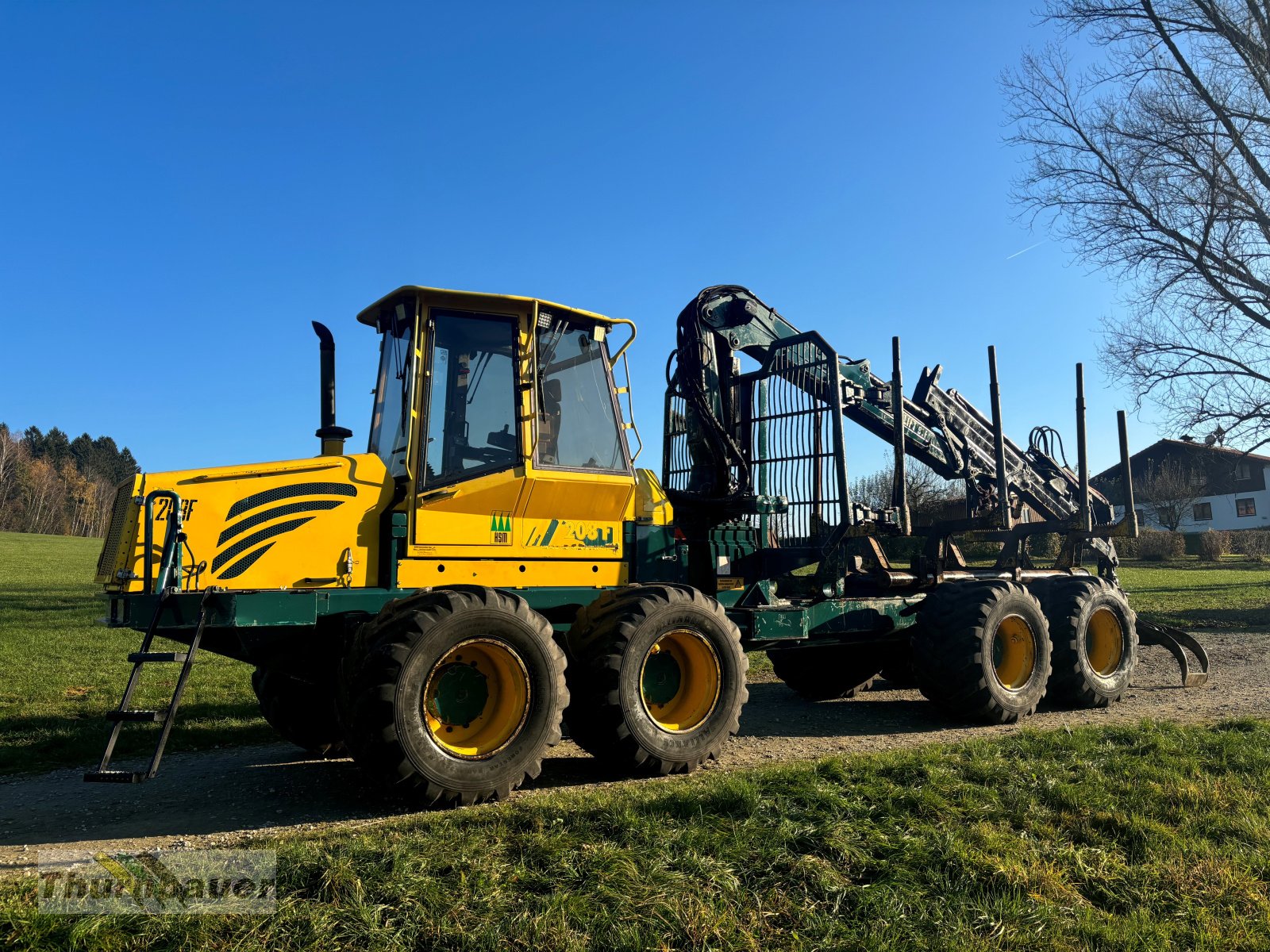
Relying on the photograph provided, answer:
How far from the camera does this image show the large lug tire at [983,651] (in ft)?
28.7

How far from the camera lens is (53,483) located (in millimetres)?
88062

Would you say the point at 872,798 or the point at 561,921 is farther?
the point at 872,798

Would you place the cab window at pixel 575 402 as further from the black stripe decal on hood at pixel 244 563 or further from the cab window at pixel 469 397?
the black stripe decal on hood at pixel 244 563

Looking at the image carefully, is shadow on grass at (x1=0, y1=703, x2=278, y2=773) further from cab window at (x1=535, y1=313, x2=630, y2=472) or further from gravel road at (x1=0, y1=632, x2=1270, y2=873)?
cab window at (x1=535, y1=313, x2=630, y2=472)

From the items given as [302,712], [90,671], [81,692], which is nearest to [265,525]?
[302,712]

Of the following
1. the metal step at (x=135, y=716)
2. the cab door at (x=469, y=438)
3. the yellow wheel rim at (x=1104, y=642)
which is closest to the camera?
the metal step at (x=135, y=716)

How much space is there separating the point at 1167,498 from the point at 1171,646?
1783 inches

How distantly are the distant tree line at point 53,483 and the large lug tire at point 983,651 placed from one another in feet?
251

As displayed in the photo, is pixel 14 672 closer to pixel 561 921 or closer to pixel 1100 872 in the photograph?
pixel 561 921

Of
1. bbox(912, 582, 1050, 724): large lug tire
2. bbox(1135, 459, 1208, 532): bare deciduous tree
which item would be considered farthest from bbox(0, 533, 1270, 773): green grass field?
bbox(1135, 459, 1208, 532): bare deciduous tree

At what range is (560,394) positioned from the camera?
754 centimetres

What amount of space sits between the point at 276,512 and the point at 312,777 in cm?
225

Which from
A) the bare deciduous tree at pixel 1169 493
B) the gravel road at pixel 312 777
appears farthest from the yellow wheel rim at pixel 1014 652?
the bare deciduous tree at pixel 1169 493

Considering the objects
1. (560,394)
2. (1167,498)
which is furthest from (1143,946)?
(1167,498)
